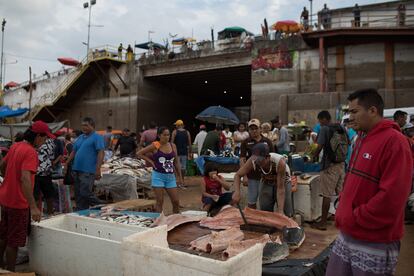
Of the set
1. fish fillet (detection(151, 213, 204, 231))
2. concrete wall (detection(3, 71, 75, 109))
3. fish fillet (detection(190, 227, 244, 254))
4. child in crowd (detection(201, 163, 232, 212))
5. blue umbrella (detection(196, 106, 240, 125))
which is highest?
concrete wall (detection(3, 71, 75, 109))

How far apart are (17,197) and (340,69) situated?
63.5 ft

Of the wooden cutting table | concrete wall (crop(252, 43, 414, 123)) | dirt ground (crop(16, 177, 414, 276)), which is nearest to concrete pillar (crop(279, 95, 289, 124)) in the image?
concrete wall (crop(252, 43, 414, 123))

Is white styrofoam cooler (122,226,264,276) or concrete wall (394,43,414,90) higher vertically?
concrete wall (394,43,414,90)

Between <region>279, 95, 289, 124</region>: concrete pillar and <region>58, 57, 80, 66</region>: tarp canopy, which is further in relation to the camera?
<region>58, 57, 80, 66</region>: tarp canopy

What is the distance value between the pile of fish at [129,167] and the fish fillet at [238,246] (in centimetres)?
587

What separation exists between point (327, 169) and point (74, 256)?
14.0ft

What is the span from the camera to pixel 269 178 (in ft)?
18.0

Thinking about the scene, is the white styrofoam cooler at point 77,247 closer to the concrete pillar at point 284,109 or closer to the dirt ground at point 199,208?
the dirt ground at point 199,208

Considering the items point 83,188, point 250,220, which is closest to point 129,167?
point 83,188

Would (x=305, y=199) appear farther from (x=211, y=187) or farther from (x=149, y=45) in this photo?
(x=149, y=45)

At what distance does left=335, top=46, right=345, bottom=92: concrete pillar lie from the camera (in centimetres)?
2050

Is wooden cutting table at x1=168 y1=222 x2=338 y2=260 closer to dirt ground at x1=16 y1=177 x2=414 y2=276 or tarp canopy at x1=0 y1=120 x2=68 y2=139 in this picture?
dirt ground at x1=16 y1=177 x2=414 y2=276

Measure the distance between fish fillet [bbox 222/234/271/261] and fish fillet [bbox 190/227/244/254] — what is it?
112mm

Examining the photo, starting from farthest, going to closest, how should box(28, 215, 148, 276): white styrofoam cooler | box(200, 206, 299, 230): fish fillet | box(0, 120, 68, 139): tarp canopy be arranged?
box(0, 120, 68, 139): tarp canopy → box(200, 206, 299, 230): fish fillet → box(28, 215, 148, 276): white styrofoam cooler
